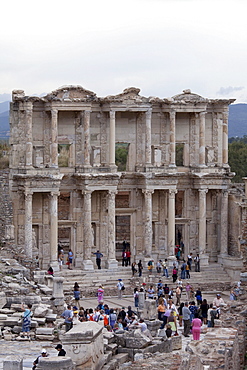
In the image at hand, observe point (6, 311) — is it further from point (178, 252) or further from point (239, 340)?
point (178, 252)

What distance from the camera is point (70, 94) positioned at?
4256 cm

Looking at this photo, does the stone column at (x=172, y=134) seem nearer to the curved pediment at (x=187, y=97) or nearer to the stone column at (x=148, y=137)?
the curved pediment at (x=187, y=97)

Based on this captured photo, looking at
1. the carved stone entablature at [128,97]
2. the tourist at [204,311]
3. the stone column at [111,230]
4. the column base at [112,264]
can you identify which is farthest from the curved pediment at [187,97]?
the tourist at [204,311]

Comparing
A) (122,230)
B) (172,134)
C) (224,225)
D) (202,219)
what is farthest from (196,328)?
(122,230)

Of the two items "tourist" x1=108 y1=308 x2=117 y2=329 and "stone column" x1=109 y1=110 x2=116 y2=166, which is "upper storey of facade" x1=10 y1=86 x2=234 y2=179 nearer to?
"stone column" x1=109 y1=110 x2=116 y2=166

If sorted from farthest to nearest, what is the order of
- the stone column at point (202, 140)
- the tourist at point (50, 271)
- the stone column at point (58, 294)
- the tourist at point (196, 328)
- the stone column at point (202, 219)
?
the stone column at point (202, 140), the stone column at point (202, 219), the tourist at point (50, 271), the stone column at point (58, 294), the tourist at point (196, 328)

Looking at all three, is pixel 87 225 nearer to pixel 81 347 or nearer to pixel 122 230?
pixel 122 230

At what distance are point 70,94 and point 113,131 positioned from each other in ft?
9.31

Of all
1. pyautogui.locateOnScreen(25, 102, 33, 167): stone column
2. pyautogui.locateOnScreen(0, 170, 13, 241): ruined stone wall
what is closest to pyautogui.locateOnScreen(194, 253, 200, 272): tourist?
pyautogui.locateOnScreen(0, 170, 13, 241): ruined stone wall

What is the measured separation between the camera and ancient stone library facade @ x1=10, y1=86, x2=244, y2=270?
42312 millimetres

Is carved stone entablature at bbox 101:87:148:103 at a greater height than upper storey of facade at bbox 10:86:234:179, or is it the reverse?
Answer: carved stone entablature at bbox 101:87:148:103

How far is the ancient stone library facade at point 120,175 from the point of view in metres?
42.3

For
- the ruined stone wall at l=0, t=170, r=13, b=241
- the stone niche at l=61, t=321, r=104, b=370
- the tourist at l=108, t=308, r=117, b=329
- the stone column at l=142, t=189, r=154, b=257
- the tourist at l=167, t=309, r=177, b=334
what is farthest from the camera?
the stone column at l=142, t=189, r=154, b=257

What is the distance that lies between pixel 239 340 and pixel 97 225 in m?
23.9
